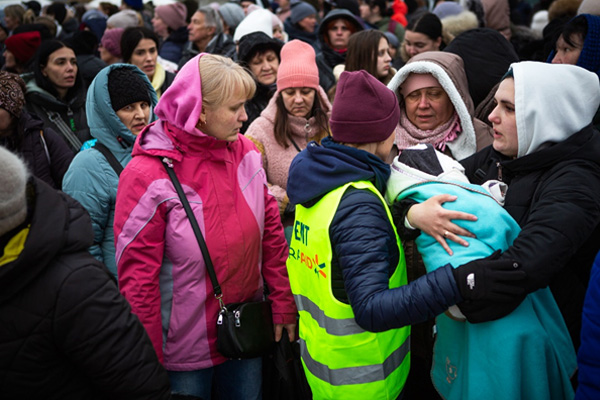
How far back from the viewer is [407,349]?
2.14 metres

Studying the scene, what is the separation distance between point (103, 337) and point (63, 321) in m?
0.12

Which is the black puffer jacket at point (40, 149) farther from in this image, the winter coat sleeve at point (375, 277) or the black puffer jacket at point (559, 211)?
the black puffer jacket at point (559, 211)

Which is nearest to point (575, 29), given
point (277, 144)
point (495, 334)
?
point (277, 144)

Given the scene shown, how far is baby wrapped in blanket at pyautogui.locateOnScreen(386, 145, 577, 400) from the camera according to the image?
5.91 feet

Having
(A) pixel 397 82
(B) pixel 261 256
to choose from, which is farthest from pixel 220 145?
(A) pixel 397 82

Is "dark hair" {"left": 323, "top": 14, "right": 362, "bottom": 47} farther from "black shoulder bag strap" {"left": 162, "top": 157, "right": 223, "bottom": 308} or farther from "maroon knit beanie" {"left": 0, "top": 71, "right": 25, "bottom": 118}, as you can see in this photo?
"black shoulder bag strap" {"left": 162, "top": 157, "right": 223, "bottom": 308}

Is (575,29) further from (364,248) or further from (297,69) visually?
(364,248)

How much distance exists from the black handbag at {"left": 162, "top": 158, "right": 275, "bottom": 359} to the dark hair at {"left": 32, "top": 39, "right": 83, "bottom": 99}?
3.00m

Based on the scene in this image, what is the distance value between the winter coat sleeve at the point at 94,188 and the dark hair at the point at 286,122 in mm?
1225

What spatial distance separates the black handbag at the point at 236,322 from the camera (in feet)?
7.46

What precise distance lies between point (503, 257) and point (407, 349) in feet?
2.06

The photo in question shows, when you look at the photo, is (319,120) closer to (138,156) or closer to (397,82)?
(397,82)

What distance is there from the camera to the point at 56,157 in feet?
11.9

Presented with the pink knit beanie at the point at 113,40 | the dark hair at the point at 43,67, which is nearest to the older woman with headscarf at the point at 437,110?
the dark hair at the point at 43,67
